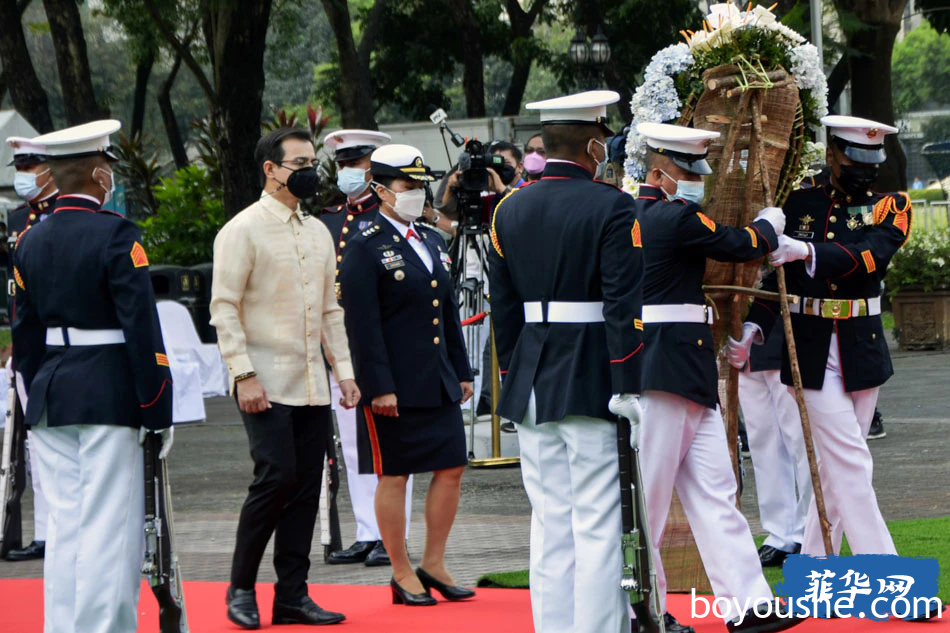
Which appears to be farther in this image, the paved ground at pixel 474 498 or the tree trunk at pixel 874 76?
the tree trunk at pixel 874 76

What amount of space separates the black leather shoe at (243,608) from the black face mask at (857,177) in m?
3.10

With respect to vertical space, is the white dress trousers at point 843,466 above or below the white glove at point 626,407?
below

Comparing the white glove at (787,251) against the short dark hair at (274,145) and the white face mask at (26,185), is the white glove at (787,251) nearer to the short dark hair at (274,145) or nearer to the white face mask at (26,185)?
the short dark hair at (274,145)

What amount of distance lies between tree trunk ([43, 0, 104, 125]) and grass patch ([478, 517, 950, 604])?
55.4 ft

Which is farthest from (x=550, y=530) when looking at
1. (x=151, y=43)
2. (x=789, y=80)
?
(x=151, y=43)

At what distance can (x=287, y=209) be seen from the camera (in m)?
6.71

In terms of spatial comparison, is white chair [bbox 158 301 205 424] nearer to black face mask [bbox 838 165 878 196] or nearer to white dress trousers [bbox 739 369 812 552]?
white dress trousers [bbox 739 369 812 552]

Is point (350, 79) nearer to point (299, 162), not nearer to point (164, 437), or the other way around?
point (299, 162)

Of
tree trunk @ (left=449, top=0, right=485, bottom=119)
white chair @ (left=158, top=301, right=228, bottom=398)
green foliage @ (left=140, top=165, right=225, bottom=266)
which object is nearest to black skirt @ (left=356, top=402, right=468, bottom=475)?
white chair @ (left=158, top=301, right=228, bottom=398)

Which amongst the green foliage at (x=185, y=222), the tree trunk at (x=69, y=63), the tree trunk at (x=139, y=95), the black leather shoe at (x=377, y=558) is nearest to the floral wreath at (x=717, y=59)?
the black leather shoe at (x=377, y=558)

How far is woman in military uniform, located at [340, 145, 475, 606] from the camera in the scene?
6.93m

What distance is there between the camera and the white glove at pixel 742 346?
6613mm

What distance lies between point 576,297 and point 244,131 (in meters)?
12.4

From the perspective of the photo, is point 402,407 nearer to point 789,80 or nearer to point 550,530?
point 550,530
